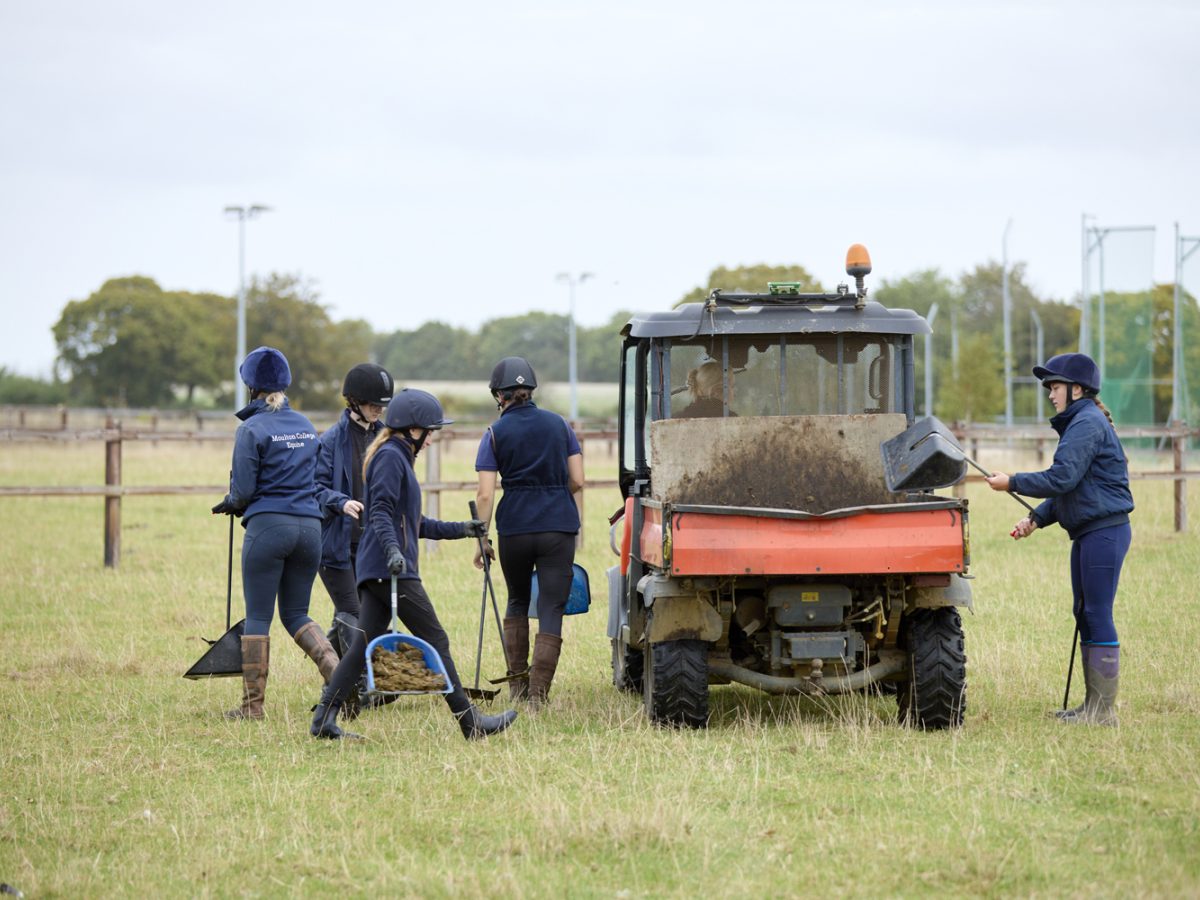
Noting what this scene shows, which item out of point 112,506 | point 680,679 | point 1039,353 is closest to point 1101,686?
point 680,679

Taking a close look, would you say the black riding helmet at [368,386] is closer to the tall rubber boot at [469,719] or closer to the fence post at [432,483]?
the tall rubber boot at [469,719]

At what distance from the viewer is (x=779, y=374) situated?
8.59m

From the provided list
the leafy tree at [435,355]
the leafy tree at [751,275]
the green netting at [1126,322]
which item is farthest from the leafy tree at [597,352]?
the green netting at [1126,322]

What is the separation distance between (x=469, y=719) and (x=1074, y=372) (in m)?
3.62

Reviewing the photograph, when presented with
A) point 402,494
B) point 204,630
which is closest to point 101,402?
point 204,630

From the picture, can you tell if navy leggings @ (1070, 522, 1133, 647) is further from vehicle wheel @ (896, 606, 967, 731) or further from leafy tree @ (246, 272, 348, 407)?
leafy tree @ (246, 272, 348, 407)

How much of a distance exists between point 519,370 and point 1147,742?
3754 millimetres

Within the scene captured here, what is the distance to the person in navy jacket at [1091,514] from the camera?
310 inches

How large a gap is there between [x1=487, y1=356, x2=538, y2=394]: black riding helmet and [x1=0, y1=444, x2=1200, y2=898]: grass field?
1804 mm

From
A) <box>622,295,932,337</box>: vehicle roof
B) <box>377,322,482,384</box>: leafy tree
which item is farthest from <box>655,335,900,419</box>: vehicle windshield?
<box>377,322,482,384</box>: leafy tree

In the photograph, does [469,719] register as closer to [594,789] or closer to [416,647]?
[416,647]

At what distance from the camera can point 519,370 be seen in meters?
8.59

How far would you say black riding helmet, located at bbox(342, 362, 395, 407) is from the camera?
8.65m

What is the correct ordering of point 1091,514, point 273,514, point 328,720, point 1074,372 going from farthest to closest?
point 273,514, point 1074,372, point 1091,514, point 328,720
